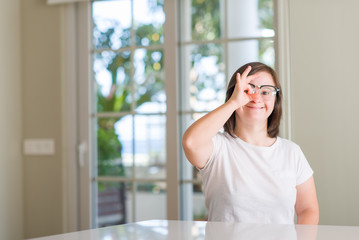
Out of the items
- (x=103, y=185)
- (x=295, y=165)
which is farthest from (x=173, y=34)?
(x=103, y=185)

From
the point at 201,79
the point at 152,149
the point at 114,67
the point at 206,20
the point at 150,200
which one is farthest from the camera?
the point at 206,20

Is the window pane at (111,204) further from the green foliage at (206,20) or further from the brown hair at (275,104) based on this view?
the green foliage at (206,20)

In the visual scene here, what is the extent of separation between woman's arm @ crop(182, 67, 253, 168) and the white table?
378 mm

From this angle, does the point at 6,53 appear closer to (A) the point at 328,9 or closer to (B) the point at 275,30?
(B) the point at 275,30

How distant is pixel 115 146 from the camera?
402 cm

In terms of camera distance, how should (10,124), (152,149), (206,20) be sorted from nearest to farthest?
1. (10,124)
2. (152,149)
3. (206,20)

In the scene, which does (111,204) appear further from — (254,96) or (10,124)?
(254,96)

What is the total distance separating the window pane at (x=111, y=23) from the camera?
3.34 m

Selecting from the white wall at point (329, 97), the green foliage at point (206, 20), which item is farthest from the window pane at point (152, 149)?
the green foliage at point (206, 20)

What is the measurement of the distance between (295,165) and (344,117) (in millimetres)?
761

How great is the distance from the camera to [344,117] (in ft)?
8.80

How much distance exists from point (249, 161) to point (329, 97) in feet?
3.02

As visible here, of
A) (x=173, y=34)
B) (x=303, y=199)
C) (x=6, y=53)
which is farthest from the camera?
(x=6, y=53)

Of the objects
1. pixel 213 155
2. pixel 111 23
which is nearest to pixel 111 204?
pixel 111 23
